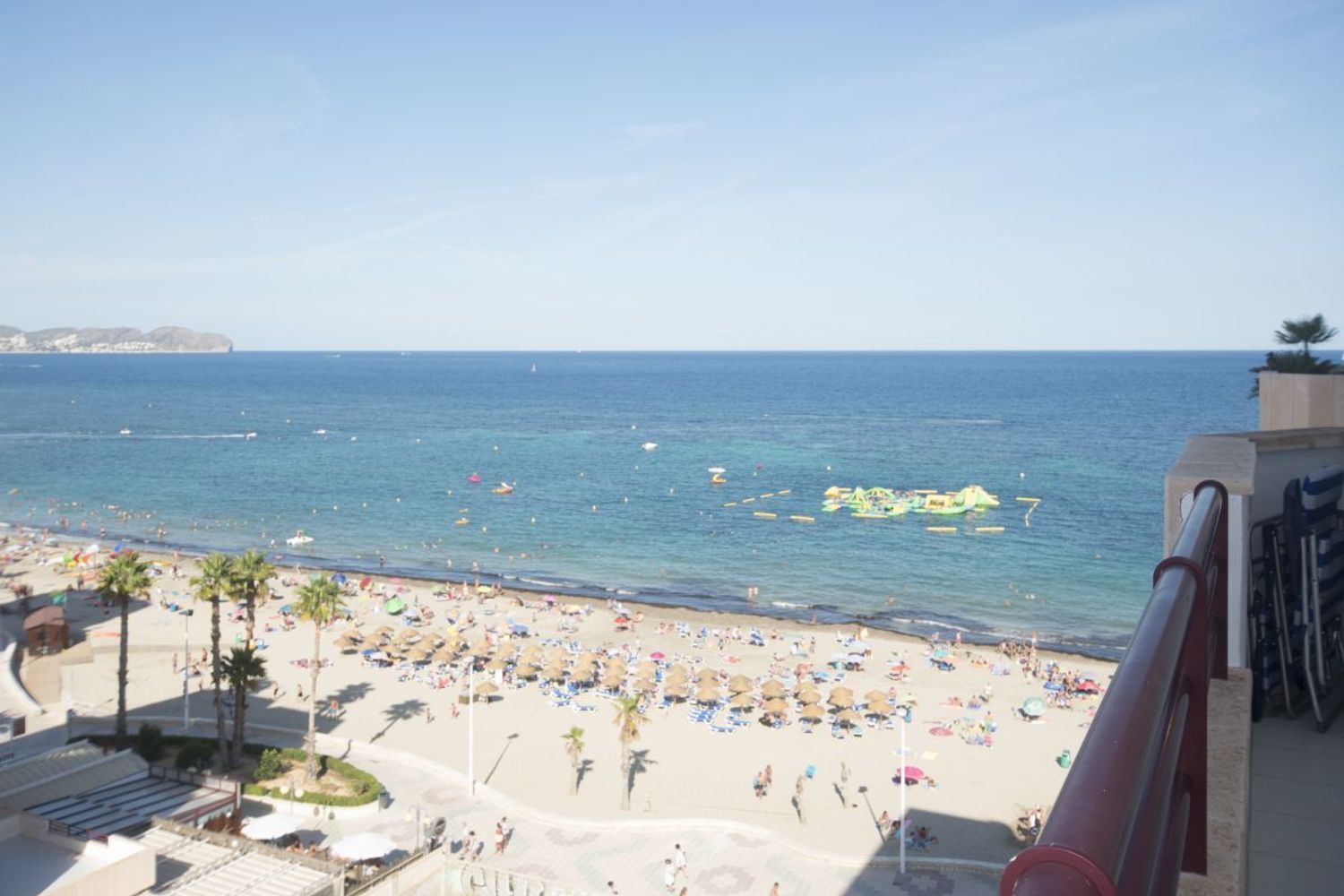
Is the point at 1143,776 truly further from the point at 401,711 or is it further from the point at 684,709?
the point at 401,711

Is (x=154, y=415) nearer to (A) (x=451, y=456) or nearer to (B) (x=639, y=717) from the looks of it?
(A) (x=451, y=456)

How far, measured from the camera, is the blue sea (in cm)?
5684

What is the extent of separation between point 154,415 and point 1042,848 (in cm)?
16500

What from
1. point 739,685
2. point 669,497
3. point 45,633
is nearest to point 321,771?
point 739,685

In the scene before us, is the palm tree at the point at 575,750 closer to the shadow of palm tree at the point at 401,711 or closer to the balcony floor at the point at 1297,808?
the shadow of palm tree at the point at 401,711

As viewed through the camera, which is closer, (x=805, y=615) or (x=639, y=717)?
(x=639, y=717)

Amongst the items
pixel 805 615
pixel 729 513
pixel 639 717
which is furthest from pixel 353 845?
pixel 729 513

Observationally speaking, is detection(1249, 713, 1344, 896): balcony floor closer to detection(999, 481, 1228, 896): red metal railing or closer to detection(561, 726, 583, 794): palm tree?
detection(999, 481, 1228, 896): red metal railing

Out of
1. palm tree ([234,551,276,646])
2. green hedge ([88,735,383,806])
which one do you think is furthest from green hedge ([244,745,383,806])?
palm tree ([234,551,276,646])

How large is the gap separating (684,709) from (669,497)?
4752 centimetres

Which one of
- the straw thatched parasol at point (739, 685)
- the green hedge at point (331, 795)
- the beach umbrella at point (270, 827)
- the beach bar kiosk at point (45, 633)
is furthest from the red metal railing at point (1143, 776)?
the beach bar kiosk at point (45, 633)

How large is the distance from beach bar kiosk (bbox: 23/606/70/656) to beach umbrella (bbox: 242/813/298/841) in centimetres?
2319

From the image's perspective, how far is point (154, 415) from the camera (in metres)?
149

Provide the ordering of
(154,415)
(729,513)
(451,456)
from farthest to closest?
(154,415), (451,456), (729,513)
